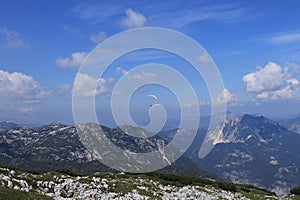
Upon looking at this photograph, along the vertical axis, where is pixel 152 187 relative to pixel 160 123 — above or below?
below

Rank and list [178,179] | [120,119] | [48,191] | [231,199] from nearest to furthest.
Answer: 1. [120,119]
2. [48,191]
3. [231,199]
4. [178,179]

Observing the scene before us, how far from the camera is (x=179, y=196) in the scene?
62.2m

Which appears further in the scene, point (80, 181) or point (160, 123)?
point (80, 181)

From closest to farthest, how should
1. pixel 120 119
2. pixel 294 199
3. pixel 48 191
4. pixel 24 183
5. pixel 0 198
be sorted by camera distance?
pixel 0 198, pixel 120 119, pixel 24 183, pixel 48 191, pixel 294 199

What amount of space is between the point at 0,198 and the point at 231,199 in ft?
137

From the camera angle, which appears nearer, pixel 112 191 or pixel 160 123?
pixel 160 123

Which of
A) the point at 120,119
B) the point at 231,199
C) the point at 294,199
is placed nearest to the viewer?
the point at 120,119

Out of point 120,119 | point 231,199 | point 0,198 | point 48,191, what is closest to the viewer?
point 0,198

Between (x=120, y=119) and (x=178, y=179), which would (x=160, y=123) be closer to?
Answer: (x=120, y=119)

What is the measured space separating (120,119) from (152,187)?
2305cm

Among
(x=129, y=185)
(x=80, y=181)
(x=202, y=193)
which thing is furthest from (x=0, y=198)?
(x=202, y=193)

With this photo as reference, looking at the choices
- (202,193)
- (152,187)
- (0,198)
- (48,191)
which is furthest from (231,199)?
(0,198)

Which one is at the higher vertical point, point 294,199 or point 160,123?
point 160,123

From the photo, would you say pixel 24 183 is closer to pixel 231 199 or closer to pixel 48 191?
pixel 48 191
